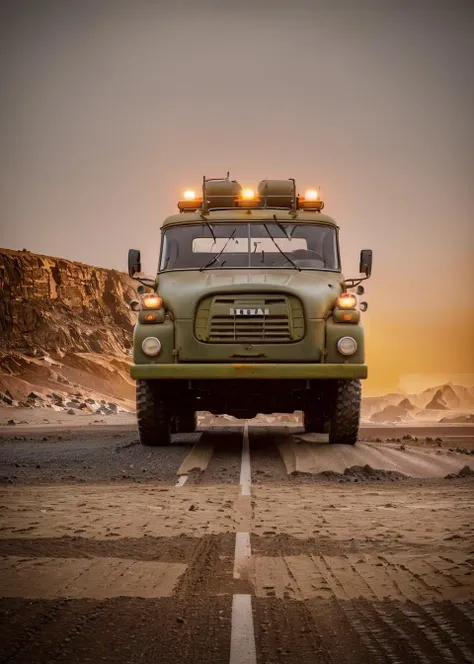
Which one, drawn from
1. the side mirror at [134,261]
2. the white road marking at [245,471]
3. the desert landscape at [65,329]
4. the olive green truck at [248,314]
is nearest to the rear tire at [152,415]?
the olive green truck at [248,314]

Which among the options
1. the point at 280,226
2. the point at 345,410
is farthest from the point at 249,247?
the point at 345,410

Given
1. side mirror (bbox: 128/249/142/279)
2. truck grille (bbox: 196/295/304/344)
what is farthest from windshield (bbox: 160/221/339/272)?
truck grille (bbox: 196/295/304/344)

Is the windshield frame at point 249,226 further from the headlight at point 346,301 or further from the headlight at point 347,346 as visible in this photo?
the headlight at point 347,346

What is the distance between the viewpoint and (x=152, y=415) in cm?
1227

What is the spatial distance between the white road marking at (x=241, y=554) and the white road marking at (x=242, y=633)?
59 cm

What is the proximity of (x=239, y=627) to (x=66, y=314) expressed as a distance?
227 ft

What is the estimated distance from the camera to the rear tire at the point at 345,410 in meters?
11.9

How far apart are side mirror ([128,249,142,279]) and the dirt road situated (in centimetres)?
332

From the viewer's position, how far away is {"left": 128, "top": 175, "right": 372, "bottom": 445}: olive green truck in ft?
37.1

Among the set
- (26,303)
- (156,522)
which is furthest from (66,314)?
(156,522)

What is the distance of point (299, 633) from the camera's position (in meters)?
3.84

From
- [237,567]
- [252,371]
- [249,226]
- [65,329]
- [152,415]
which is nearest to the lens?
[237,567]

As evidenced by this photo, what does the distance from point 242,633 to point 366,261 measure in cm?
910

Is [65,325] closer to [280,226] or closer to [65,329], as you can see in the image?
[65,329]
